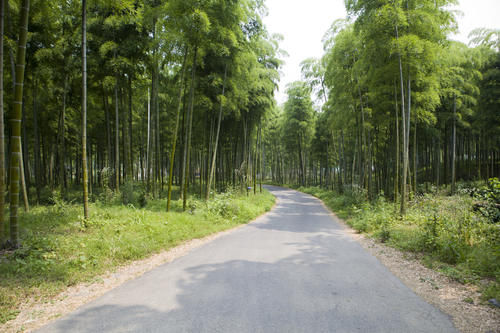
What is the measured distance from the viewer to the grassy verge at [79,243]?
3.23 meters

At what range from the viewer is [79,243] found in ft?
14.8

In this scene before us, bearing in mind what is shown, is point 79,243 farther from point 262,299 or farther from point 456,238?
point 456,238

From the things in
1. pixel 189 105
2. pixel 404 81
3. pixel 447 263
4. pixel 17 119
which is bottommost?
pixel 447 263

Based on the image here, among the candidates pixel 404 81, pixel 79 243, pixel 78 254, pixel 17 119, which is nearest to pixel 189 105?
pixel 17 119

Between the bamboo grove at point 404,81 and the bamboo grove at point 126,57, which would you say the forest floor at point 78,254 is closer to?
the bamboo grove at point 126,57

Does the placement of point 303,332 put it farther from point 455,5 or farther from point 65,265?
point 455,5

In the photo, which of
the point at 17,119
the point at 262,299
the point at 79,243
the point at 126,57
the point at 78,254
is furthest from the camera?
the point at 126,57

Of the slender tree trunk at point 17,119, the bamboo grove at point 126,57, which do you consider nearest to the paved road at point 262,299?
the slender tree trunk at point 17,119

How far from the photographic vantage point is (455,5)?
7.66 metres

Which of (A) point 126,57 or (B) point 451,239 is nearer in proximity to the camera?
(B) point 451,239

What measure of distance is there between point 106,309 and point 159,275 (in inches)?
41.6

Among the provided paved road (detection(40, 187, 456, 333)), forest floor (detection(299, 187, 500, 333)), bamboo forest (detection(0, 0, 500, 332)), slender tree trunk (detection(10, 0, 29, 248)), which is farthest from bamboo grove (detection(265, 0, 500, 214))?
slender tree trunk (detection(10, 0, 29, 248))

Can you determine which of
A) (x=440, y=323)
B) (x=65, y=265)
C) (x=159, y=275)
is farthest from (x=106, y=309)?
(x=440, y=323)

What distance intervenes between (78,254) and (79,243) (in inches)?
17.0
